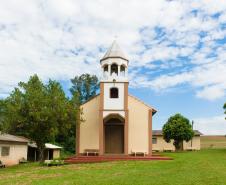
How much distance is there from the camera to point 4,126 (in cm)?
2945

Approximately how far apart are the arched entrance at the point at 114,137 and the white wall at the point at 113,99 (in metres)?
2.53

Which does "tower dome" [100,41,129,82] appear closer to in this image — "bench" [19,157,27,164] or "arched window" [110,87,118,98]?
"arched window" [110,87,118,98]

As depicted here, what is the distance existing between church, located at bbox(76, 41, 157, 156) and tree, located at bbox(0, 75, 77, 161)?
13.9ft

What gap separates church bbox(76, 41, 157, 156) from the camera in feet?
105

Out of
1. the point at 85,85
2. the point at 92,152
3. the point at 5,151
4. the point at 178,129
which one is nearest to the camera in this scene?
the point at 92,152

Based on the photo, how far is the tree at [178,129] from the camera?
5161 centimetres

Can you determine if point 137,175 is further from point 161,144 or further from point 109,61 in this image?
point 161,144

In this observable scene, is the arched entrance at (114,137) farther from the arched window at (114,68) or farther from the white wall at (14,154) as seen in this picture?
the white wall at (14,154)

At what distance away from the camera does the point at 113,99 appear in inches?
1270

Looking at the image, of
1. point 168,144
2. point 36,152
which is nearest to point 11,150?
point 36,152

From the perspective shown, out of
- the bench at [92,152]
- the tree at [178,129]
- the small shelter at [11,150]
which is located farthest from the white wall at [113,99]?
the tree at [178,129]

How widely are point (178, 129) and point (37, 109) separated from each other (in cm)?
2947

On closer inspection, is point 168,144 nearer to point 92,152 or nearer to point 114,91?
point 92,152

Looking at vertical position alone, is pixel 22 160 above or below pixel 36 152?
below
